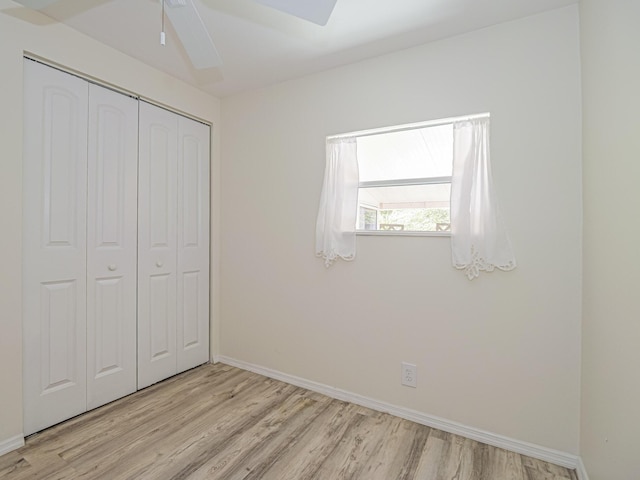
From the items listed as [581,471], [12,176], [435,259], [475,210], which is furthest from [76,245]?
[581,471]

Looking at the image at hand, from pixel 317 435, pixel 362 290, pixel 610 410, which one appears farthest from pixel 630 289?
pixel 317 435

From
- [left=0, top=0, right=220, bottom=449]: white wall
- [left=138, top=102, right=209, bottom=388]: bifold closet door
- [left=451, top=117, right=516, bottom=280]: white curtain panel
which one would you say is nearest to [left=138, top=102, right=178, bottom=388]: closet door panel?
[left=138, top=102, right=209, bottom=388]: bifold closet door

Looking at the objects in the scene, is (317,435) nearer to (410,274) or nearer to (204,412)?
(204,412)

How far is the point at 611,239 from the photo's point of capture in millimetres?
1229

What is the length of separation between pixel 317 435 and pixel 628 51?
2200mm

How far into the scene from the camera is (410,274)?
204 cm

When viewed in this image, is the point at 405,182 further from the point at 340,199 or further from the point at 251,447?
the point at 251,447

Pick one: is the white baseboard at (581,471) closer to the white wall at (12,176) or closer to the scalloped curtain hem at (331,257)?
the scalloped curtain hem at (331,257)

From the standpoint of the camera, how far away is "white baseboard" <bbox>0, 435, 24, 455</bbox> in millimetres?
1637

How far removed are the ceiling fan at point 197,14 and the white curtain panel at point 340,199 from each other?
96 centimetres

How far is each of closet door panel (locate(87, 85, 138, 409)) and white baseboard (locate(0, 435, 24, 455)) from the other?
36 cm

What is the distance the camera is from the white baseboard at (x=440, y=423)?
1.66 metres

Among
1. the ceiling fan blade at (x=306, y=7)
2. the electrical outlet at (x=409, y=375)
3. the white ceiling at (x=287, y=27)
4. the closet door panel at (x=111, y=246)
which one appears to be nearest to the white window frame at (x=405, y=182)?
the white ceiling at (x=287, y=27)

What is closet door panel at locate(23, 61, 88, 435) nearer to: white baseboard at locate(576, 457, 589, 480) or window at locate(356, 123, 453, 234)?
window at locate(356, 123, 453, 234)
